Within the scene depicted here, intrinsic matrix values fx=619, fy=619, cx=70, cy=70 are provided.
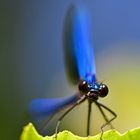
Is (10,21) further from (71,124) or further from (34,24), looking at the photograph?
(71,124)

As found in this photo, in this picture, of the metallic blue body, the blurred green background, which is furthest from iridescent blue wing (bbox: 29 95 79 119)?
the blurred green background

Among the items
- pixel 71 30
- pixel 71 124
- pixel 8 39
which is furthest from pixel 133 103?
pixel 8 39

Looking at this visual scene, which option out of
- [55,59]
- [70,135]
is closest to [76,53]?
[70,135]

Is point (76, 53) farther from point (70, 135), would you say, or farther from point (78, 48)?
point (70, 135)

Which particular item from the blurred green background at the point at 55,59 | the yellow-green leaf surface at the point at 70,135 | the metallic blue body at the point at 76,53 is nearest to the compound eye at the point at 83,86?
the metallic blue body at the point at 76,53

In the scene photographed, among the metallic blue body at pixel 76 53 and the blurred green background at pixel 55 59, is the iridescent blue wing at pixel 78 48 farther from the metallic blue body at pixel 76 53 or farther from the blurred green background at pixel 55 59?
the blurred green background at pixel 55 59
